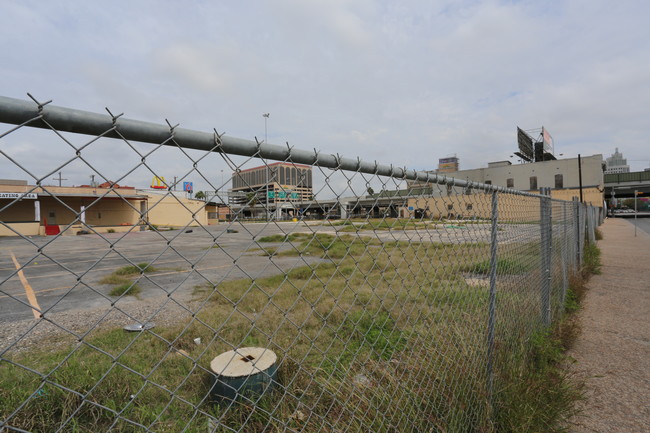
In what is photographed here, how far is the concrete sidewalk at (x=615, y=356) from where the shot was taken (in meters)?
2.88

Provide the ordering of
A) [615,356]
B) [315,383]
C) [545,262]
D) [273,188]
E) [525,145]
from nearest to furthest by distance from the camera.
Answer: [273,188]
[315,383]
[615,356]
[545,262]
[525,145]

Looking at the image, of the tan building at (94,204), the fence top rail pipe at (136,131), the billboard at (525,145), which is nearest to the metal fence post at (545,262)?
the fence top rail pipe at (136,131)

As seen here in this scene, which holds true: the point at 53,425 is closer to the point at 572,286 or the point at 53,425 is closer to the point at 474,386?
the point at 474,386

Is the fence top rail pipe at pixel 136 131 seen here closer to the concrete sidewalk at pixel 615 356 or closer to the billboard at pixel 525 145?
the concrete sidewalk at pixel 615 356

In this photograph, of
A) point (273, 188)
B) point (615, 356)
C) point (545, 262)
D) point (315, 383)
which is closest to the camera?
point (273, 188)

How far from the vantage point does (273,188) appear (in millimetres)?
1638

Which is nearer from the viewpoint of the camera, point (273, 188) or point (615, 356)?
point (273, 188)

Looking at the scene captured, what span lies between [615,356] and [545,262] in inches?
48.6

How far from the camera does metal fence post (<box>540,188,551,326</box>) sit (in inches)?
170

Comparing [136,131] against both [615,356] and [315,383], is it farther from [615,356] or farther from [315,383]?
[615,356]

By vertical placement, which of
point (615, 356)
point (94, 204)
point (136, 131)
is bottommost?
point (615, 356)

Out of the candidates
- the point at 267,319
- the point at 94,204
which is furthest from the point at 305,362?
the point at 94,204

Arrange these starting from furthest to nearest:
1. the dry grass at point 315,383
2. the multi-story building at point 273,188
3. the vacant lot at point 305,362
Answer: the dry grass at point 315,383 → the vacant lot at point 305,362 → the multi-story building at point 273,188

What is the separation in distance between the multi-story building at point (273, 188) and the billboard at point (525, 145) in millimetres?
76369
